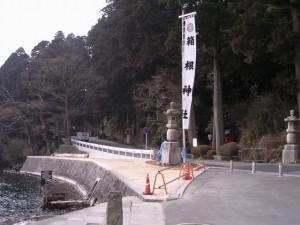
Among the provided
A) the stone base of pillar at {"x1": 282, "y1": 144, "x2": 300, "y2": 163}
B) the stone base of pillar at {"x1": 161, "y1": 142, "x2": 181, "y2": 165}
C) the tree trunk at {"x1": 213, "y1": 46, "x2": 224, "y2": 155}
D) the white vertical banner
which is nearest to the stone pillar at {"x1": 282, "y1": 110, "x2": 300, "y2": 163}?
the stone base of pillar at {"x1": 282, "y1": 144, "x2": 300, "y2": 163}

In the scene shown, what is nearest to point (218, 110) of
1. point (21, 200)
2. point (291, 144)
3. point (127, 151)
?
point (127, 151)

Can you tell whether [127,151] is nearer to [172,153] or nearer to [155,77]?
[155,77]

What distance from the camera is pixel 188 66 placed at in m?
22.3

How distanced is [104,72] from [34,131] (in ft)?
38.2

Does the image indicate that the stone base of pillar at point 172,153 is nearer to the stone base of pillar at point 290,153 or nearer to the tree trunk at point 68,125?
the stone base of pillar at point 290,153

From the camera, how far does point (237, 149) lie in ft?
91.5

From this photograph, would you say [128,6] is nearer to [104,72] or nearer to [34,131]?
[104,72]

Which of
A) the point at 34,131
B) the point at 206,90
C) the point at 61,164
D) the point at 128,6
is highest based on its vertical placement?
the point at 128,6

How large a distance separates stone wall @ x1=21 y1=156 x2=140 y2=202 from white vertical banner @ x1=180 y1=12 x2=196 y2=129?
16.7 ft

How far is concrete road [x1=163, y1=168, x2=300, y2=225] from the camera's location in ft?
29.8

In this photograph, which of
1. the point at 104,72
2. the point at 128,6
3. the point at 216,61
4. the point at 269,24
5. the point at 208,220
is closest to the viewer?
the point at 208,220

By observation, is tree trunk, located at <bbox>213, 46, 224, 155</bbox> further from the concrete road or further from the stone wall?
the concrete road

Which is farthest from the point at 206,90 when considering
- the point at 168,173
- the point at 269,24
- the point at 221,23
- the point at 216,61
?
the point at 168,173

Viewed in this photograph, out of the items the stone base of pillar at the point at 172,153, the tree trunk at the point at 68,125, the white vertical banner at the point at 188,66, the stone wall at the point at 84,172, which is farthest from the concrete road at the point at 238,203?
the tree trunk at the point at 68,125
